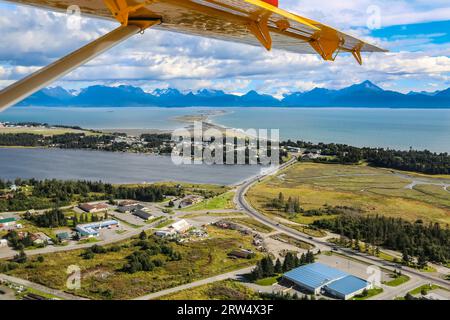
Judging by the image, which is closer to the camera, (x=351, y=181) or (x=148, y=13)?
(x=148, y=13)

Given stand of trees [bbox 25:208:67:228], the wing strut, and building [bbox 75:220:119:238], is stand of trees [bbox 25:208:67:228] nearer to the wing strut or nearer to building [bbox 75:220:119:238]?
building [bbox 75:220:119:238]

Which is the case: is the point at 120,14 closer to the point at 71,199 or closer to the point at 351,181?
the point at 71,199

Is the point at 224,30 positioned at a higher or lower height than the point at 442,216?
higher

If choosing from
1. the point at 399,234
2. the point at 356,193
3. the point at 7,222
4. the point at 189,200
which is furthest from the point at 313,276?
the point at 356,193

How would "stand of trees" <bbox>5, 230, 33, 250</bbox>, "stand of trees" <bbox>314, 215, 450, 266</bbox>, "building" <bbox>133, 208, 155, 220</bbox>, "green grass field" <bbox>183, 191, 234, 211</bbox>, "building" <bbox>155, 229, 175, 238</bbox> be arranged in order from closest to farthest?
"stand of trees" <bbox>314, 215, 450, 266</bbox> → "stand of trees" <bbox>5, 230, 33, 250</bbox> → "building" <bbox>155, 229, 175, 238</bbox> → "building" <bbox>133, 208, 155, 220</bbox> → "green grass field" <bbox>183, 191, 234, 211</bbox>

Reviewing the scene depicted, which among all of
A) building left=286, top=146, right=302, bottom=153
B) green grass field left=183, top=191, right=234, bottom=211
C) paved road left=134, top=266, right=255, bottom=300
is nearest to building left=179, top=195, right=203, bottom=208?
green grass field left=183, top=191, right=234, bottom=211

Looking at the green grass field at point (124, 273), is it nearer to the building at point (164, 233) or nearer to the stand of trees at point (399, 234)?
the building at point (164, 233)

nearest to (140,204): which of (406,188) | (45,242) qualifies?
(45,242)
